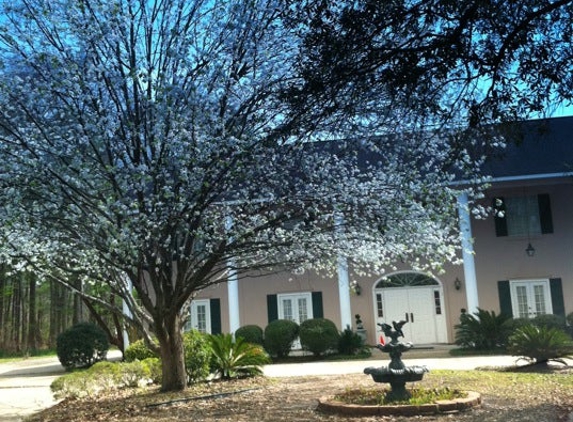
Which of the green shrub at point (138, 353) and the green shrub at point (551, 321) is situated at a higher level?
the green shrub at point (551, 321)

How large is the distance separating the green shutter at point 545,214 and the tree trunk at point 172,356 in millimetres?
13190

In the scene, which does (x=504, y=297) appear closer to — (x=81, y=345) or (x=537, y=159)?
(x=537, y=159)

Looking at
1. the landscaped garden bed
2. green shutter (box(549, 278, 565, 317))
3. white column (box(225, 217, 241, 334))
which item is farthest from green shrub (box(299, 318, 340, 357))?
green shutter (box(549, 278, 565, 317))

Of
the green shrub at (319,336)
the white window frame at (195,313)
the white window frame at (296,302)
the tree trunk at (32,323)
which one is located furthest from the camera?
the tree trunk at (32,323)

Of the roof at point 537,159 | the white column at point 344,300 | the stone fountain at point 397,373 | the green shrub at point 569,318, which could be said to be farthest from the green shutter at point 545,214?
the stone fountain at point 397,373

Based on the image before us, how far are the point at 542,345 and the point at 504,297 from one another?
6.55 metres

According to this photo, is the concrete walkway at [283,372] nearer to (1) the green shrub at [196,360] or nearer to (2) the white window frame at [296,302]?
(1) the green shrub at [196,360]

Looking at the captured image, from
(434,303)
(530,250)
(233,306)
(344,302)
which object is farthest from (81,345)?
(530,250)

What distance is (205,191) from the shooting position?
9.17m

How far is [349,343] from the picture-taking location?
18.7 metres

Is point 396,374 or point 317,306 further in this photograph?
point 317,306

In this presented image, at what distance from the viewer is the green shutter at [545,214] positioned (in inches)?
786

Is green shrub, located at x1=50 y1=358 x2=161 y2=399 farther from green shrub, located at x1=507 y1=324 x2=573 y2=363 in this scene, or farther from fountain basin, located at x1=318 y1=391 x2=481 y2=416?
green shrub, located at x1=507 y1=324 x2=573 y2=363

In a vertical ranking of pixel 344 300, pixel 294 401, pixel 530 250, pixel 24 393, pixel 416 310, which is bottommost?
pixel 24 393
